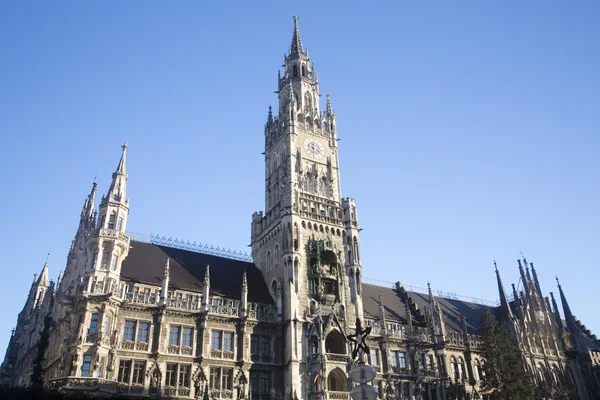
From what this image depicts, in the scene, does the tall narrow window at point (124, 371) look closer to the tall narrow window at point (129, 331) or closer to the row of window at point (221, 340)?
the tall narrow window at point (129, 331)

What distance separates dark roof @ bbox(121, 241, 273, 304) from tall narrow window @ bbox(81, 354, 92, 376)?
8.63 m

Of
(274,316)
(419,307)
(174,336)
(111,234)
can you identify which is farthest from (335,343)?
(111,234)

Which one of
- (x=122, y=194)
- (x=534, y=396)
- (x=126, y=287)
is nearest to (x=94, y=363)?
(x=126, y=287)

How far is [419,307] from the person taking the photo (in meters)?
67.6

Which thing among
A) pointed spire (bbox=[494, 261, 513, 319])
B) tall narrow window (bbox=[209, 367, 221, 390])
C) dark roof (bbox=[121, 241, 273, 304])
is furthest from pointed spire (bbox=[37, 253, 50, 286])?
pointed spire (bbox=[494, 261, 513, 319])

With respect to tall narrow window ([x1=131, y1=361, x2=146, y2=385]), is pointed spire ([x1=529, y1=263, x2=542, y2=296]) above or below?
above

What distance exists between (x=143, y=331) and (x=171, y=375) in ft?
14.9

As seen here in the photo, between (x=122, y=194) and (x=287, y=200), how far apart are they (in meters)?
17.4

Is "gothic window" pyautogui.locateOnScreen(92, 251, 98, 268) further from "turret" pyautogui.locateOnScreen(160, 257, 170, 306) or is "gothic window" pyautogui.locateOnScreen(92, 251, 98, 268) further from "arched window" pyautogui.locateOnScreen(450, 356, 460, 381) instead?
"arched window" pyautogui.locateOnScreen(450, 356, 460, 381)

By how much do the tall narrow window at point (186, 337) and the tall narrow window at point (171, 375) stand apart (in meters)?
2.23

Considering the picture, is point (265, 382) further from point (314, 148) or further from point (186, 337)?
point (314, 148)

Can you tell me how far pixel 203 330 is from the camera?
47.2 meters

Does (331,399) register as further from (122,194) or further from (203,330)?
(122,194)

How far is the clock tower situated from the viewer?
50.1 meters
